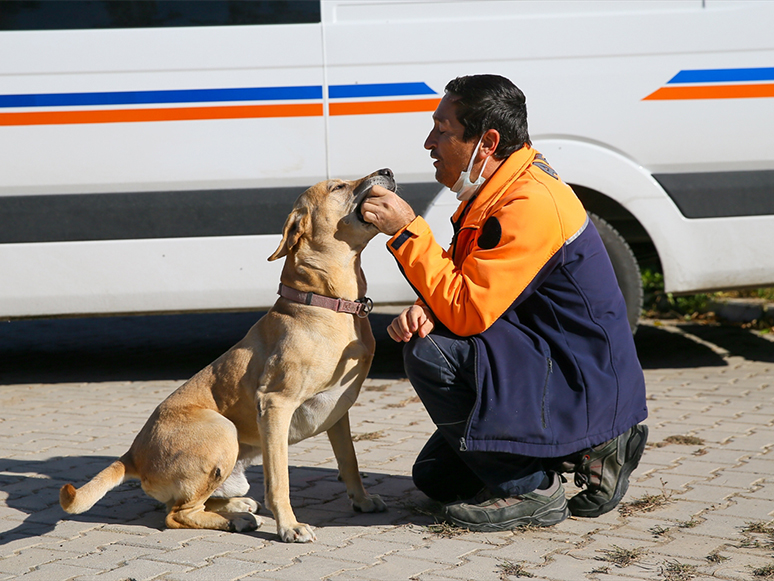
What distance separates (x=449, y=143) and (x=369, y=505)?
140 centimetres

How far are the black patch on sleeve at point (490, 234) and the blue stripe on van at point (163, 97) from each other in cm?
239

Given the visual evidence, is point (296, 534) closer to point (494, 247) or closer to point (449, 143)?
point (494, 247)

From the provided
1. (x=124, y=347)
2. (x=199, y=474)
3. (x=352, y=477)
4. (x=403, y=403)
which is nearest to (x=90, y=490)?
(x=199, y=474)

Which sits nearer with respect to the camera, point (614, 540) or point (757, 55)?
point (614, 540)

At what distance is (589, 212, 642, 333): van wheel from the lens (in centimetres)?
524

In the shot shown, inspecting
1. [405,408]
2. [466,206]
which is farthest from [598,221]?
[466,206]

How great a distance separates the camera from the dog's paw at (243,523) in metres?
3.00

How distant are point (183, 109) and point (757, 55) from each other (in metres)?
3.38

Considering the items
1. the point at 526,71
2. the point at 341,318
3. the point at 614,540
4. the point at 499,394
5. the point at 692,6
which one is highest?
the point at 692,6

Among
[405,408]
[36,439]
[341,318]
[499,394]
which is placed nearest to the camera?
[499,394]

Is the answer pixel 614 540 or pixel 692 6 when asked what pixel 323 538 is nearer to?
pixel 614 540

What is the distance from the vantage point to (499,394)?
2.81m

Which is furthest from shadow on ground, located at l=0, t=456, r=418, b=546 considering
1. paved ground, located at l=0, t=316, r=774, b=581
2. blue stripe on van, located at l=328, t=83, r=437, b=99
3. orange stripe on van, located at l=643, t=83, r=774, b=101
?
orange stripe on van, located at l=643, t=83, r=774, b=101

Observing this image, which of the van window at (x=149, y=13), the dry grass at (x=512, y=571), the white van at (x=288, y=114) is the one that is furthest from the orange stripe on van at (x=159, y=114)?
the dry grass at (x=512, y=571)
